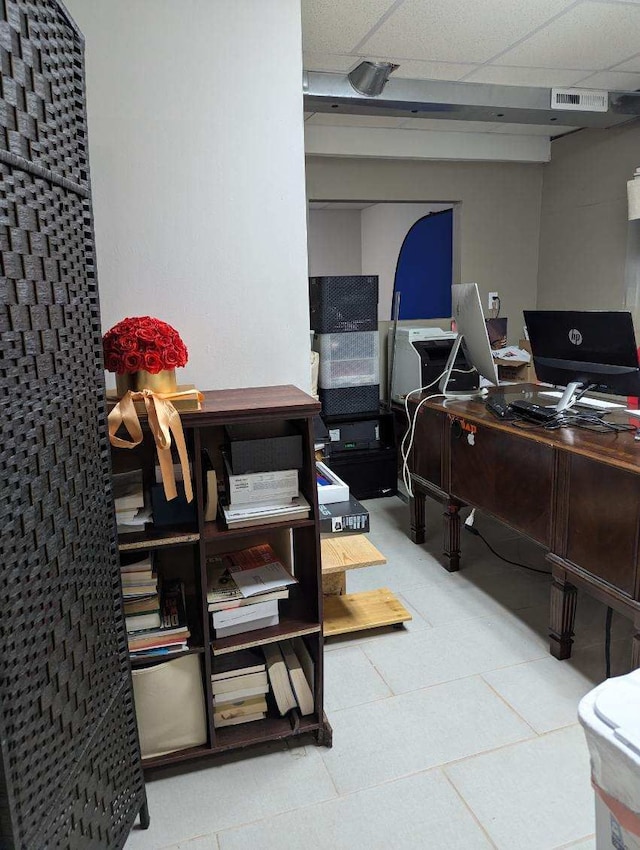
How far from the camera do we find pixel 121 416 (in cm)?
161

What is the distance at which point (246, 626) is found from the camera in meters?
1.90

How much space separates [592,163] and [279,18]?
12.3ft

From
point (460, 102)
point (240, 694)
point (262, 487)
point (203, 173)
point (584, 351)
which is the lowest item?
point (240, 694)

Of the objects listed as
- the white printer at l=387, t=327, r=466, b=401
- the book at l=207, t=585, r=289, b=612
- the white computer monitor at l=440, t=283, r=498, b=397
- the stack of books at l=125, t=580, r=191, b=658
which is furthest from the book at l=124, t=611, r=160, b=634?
the white printer at l=387, t=327, r=466, b=401

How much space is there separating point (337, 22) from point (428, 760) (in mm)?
3253

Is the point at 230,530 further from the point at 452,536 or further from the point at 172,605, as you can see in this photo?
the point at 452,536

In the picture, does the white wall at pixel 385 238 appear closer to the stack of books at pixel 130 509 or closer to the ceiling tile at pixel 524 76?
the ceiling tile at pixel 524 76

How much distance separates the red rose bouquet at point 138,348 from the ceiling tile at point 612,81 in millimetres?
3564

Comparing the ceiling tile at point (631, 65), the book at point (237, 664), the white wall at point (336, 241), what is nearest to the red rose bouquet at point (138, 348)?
the book at point (237, 664)

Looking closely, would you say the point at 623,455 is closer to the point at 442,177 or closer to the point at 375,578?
the point at 375,578

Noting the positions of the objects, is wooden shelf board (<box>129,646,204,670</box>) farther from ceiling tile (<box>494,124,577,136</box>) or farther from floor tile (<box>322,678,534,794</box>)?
ceiling tile (<box>494,124,577,136</box>)

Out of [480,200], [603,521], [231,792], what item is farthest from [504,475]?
[480,200]

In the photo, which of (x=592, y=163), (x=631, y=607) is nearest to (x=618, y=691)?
(x=631, y=607)

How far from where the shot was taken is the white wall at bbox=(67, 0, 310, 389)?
6.08 ft
